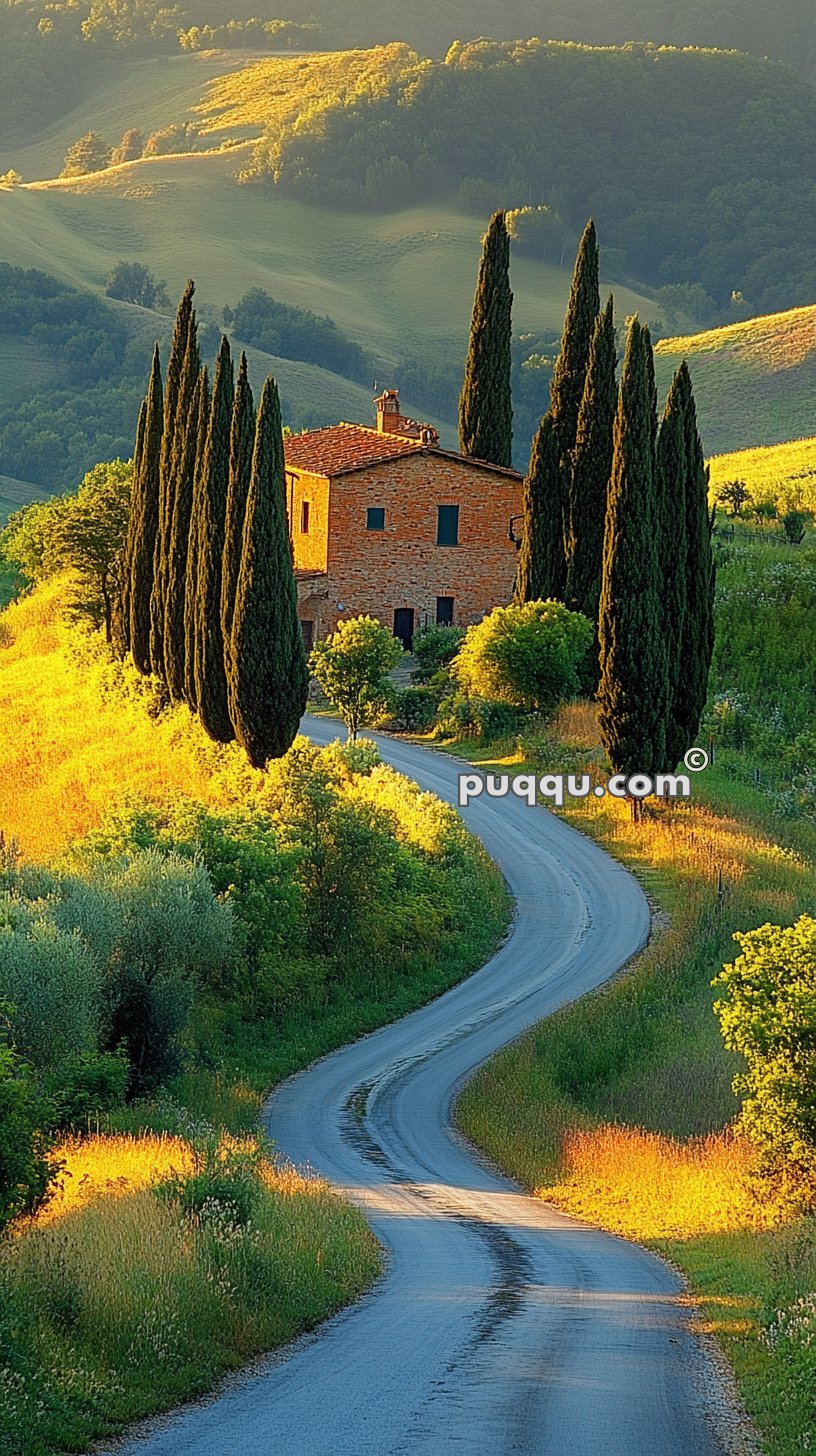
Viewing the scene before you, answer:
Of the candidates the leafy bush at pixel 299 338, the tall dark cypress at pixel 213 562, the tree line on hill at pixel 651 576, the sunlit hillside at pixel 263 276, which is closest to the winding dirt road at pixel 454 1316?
the tree line on hill at pixel 651 576

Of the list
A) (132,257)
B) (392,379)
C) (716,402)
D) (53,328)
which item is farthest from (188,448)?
(132,257)

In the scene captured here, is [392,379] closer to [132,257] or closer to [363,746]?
[132,257]

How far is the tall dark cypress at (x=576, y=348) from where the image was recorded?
53125 mm

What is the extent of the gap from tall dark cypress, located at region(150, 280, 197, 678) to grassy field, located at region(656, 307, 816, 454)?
68.2 meters

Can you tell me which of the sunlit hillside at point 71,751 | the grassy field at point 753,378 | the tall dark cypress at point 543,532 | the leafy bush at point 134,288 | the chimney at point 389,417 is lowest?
the sunlit hillside at point 71,751

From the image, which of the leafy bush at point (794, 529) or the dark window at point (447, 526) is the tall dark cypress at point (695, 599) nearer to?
the dark window at point (447, 526)

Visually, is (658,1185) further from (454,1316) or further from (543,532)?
(543,532)

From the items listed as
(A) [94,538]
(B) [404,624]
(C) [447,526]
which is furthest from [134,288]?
(B) [404,624]

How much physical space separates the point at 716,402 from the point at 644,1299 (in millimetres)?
→ 108765

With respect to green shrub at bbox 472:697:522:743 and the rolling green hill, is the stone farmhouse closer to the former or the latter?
green shrub at bbox 472:697:522:743

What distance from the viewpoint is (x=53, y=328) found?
145750mm

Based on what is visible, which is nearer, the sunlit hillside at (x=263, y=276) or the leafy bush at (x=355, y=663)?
the leafy bush at (x=355, y=663)

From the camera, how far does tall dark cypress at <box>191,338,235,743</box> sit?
43.7 meters

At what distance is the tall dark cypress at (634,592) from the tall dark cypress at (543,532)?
31.8 feet
